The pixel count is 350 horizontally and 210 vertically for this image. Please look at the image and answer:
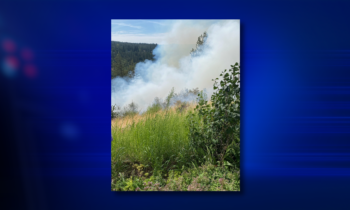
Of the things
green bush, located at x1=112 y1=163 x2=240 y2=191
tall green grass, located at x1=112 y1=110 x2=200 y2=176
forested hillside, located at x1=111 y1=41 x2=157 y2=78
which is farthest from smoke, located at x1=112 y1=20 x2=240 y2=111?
green bush, located at x1=112 y1=163 x2=240 y2=191

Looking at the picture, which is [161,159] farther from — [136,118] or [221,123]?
[221,123]

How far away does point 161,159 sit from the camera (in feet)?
8.38

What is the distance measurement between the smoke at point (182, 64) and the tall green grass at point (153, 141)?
0.65 feet
